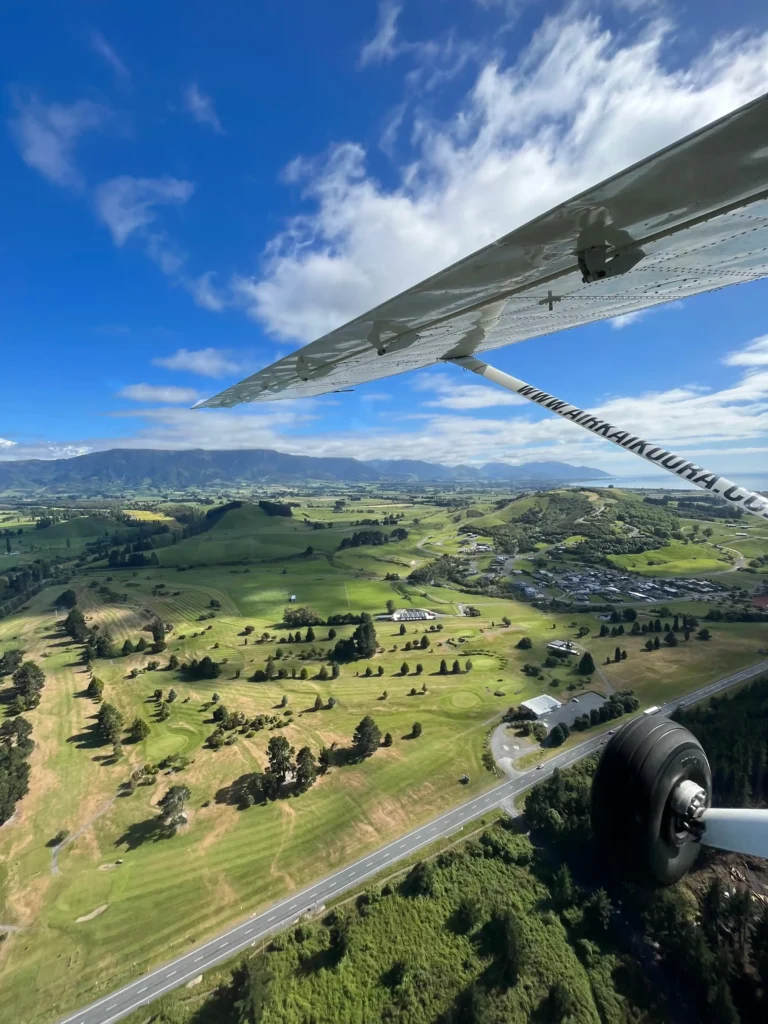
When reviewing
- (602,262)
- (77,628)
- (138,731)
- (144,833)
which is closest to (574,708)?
(144,833)

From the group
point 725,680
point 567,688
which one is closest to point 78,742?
point 567,688

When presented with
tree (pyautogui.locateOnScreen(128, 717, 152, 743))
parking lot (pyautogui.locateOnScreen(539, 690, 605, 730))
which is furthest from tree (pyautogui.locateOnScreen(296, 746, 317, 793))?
parking lot (pyautogui.locateOnScreen(539, 690, 605, 730))

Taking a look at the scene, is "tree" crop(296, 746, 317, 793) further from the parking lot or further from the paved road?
the parking lot

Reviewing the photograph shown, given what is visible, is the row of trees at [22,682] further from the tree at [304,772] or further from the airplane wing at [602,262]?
the airplane wing at [602,262]

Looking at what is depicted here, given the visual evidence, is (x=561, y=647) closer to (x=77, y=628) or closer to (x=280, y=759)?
(x=280, y=759)

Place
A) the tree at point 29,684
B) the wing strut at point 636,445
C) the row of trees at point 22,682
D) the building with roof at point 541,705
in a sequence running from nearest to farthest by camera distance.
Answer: the wing strut at point 636,445 → the building with roof at point 541,705 → the row of trees at point 22,682 → the tree at point 29,684

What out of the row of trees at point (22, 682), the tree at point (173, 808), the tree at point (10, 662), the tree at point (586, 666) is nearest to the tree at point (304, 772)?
the tree at point (173, 808)
